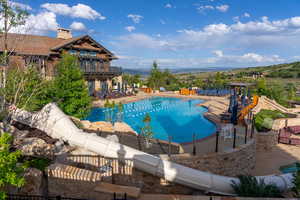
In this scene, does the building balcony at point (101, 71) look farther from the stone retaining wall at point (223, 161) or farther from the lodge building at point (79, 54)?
the stone retaining wall at point (223, 161)

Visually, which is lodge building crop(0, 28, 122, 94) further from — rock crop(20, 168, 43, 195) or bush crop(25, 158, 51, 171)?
rock crop(20, 168, 43, 195)

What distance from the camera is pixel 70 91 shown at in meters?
14.5

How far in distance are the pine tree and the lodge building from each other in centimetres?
1075

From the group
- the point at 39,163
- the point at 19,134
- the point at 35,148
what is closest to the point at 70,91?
the point at 19,134

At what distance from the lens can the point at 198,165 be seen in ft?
29.1

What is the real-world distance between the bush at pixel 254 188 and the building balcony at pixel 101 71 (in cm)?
2511

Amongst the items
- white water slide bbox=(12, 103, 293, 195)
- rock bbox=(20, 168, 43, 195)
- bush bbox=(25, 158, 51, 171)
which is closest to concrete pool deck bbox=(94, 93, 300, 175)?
white water slide bbox=(12, 103, 293, 195)

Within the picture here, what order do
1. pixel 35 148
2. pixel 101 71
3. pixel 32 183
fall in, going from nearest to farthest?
1. pixel 32 183
2. pixel 35 148
3. pixel 101 71

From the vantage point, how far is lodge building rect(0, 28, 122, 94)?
25312 millimetres

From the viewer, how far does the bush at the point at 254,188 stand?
7328mm

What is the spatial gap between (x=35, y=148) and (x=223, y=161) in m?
8.59

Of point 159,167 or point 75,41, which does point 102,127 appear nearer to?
point 159,167

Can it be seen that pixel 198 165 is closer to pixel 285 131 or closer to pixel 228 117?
pixel 228 117

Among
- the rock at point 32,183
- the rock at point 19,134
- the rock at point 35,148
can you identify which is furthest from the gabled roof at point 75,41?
the rock at point 32,183
